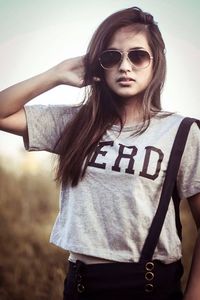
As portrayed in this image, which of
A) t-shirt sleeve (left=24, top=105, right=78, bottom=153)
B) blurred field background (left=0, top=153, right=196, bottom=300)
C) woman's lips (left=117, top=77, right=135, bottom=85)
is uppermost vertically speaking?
woman's lips (left=117, top=77, right=135, bottom=85)

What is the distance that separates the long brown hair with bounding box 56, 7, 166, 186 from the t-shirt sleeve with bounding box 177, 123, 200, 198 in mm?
184

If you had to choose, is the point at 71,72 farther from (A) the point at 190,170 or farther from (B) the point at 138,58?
(A) the point at 190,170

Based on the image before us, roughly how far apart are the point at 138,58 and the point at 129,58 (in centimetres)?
3

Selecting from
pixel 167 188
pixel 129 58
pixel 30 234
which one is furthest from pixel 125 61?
pixel 30 234

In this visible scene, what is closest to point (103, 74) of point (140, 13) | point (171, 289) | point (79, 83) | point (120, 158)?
point (79, 83)

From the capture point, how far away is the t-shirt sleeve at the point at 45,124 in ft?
5.13

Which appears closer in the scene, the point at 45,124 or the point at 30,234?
the point at 45,124

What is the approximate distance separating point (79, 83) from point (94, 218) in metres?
0.51

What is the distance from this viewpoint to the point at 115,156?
4.58 ft

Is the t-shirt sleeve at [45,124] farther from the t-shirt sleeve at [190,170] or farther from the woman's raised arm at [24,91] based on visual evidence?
the t-shirt sleeve at [190,170]

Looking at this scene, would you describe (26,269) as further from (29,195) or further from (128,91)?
(128,91)

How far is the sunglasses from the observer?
4.92ft

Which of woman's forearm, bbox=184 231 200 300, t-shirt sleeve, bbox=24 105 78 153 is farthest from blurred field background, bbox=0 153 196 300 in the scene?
woman's forearm, bbox=184 231 200 300

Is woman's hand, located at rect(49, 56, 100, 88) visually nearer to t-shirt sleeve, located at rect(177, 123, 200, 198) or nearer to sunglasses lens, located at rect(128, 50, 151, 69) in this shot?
sunglasses lens, located at rect(128, 50, 151, 69)
